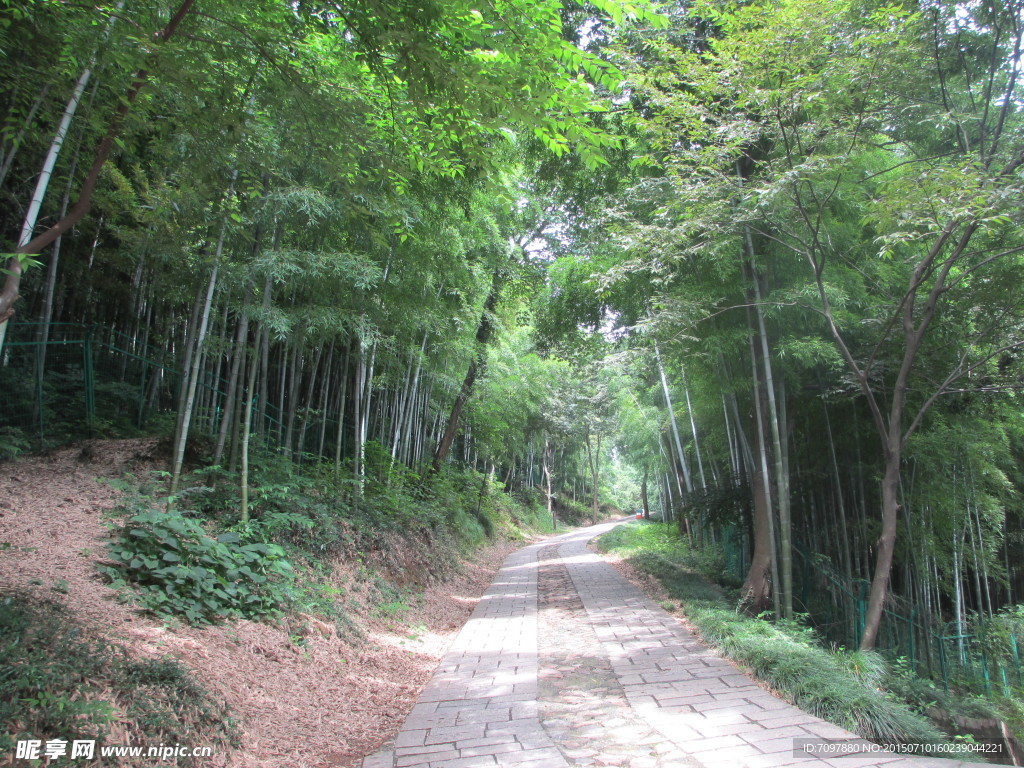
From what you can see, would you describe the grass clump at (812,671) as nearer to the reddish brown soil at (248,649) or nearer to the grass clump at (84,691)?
the reddish brown soil at (248,649)

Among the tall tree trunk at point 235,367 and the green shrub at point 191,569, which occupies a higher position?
the tall tree trunk at point 235,367

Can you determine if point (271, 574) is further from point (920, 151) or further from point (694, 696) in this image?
point (920, 151)

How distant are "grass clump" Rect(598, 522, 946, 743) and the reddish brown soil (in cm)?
228

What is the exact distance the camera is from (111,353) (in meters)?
7.15

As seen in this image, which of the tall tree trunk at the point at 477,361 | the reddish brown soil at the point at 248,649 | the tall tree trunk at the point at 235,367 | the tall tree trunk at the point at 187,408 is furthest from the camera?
the tall tree trunk at the point at 477,361

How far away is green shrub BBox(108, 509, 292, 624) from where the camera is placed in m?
3.31

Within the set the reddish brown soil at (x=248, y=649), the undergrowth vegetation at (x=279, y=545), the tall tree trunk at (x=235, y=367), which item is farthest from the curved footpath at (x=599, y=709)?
the tall tree trunk at (x=235, y=367)

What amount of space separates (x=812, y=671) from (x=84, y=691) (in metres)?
3.71

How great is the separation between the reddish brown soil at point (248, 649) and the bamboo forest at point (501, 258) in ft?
0.37

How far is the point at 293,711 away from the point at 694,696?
228 cm

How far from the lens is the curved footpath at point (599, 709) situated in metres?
2.40

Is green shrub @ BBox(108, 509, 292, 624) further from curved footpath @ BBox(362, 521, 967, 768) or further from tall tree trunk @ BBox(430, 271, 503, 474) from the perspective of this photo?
tall tree trunk @ BBox(430, 271, 503, 474)

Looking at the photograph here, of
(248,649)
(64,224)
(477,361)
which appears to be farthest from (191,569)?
(477,361)

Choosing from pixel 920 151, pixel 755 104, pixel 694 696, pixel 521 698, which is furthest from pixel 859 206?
pixel 521 698
